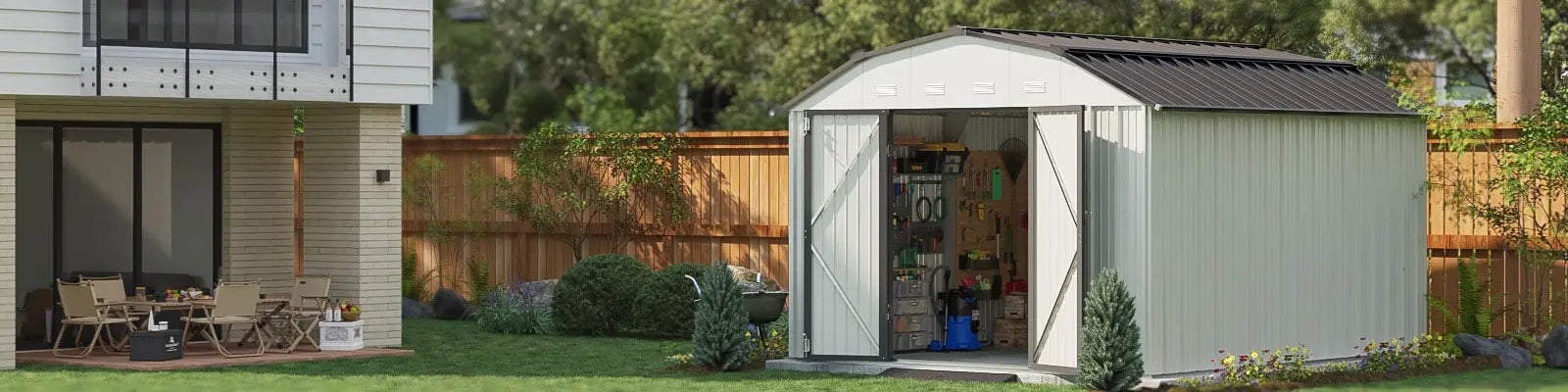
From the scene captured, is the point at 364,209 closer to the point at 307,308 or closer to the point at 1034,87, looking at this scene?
the point at 307,308

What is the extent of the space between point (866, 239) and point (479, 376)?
115 inches

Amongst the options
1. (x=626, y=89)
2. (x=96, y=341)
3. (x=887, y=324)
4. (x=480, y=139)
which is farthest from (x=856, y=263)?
(x=626, y=89)

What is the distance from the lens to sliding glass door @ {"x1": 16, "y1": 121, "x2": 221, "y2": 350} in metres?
17.2

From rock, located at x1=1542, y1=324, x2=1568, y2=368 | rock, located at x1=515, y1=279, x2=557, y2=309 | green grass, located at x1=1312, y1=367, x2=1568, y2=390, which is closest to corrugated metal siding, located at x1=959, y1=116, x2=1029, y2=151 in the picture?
green grass, located at x1=1312, y1=367, x2=1568, y2=390

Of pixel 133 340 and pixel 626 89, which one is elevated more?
pixel 626 89

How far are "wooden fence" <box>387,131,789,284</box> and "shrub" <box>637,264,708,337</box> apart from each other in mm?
1681

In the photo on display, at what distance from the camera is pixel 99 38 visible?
52.0ft

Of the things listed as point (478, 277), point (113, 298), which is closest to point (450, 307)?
point (478, 277)

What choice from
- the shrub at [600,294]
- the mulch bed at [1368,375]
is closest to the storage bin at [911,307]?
the mulch bed at [1368,375]

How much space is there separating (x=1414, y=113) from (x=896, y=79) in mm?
3979

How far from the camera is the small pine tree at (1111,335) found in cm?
1327

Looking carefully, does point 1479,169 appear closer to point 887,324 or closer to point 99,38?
point 887,324

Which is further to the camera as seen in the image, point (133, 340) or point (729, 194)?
point (729, 194)

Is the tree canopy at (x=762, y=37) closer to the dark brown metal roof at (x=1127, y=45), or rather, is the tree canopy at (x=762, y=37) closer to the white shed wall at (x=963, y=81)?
the white shed wall at (x=963, y=81)
